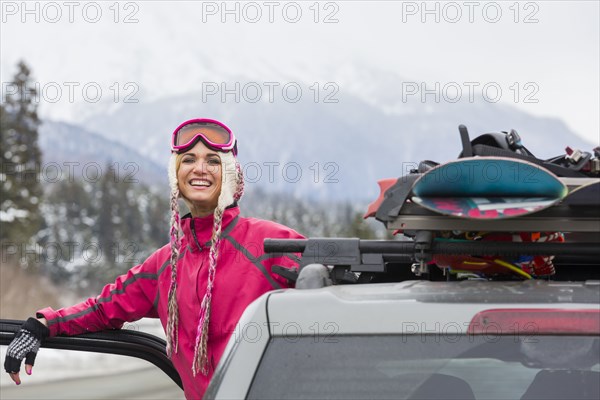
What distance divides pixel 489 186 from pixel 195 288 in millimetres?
1695

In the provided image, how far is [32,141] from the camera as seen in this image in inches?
1834

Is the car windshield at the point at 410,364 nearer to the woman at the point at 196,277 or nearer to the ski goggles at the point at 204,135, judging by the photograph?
the woman at the point at 196,277

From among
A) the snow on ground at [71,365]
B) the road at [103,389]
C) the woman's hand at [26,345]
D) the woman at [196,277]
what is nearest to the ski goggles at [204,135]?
the woman at [196,277]

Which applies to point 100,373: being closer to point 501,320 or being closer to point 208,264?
point 208,264

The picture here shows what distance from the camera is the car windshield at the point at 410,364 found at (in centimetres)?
309

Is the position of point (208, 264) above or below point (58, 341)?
above

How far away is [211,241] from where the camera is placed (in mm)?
4816

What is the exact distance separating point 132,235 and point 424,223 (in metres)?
63.1

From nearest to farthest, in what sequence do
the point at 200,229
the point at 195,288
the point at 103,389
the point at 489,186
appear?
the point at 489,186, the point at 195,288, the point at 200,229, the point at 103,389

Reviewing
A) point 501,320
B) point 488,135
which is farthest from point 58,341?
point 501,320

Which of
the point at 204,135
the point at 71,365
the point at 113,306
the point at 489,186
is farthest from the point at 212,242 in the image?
the point at 71,365

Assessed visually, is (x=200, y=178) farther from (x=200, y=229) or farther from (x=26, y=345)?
(x=26, y=345)

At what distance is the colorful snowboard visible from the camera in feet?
10.9

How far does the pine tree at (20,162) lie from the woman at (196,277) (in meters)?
38.5
